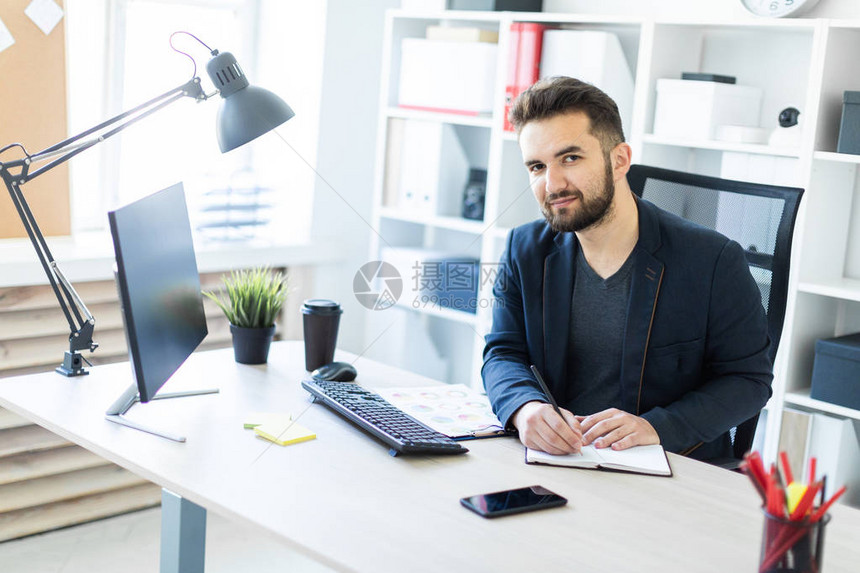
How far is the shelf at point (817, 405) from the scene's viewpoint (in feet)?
8.07

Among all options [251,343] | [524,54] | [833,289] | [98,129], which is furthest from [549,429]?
[524,54]

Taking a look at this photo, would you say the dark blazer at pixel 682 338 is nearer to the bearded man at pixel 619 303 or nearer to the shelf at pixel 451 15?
the bearded man at pixel 619 303

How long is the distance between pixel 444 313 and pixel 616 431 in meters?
1.74

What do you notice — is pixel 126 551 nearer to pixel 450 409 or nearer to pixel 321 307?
pixel 321 307

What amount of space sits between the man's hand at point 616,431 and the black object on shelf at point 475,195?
170cm

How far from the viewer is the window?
3.12 metres

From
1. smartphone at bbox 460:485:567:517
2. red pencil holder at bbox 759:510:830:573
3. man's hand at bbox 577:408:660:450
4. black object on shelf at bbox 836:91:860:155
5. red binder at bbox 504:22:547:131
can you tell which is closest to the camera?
red pencil holder at bbox 759:510:830:573

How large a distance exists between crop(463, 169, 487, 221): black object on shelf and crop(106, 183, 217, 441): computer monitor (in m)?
1.54

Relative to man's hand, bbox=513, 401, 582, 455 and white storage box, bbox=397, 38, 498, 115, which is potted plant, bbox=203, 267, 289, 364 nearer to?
man's hand, bbox=513, 401, 582, 455

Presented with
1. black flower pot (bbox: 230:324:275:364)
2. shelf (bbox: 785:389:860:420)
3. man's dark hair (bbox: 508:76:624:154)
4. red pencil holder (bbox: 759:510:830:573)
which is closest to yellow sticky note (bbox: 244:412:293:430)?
black flower pot (bbox: 230:324:275:364)

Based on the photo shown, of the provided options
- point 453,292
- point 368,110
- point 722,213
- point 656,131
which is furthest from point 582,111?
point 368,110

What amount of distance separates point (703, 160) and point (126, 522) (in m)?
2.14

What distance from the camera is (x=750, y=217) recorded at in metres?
1.97

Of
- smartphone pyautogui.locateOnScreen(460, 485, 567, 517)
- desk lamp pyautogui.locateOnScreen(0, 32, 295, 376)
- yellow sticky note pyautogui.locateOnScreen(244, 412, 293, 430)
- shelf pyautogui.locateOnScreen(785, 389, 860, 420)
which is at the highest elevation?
desk lamp pyautogui.locateOnScreen(0, 32, 295, 376)
